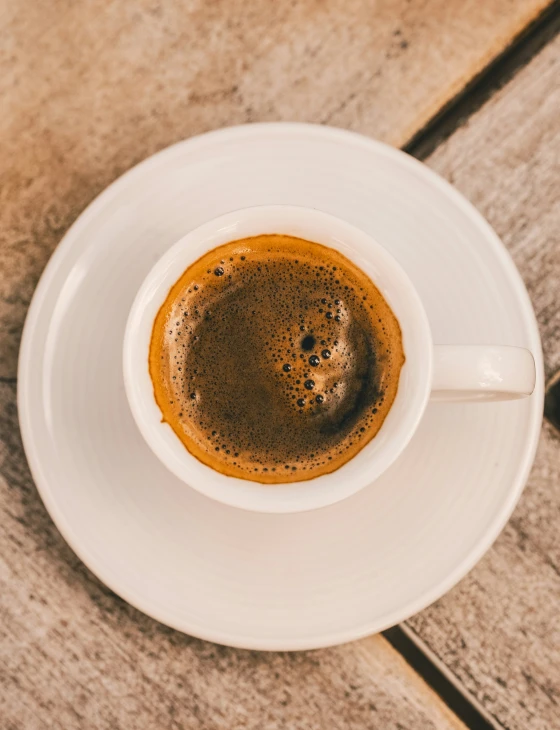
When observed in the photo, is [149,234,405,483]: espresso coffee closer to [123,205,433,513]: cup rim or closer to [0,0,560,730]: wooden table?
[123,205,433,513]: cup rim

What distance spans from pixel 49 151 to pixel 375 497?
2.58 feet

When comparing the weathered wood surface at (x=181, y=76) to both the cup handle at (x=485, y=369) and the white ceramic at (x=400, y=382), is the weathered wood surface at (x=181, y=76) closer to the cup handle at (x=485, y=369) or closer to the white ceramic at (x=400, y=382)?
the white ceramic at (x=400, y=382)

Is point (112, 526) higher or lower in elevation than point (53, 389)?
lower

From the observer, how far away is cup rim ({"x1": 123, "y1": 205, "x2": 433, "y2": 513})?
77cm

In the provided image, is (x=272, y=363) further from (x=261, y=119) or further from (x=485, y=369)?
(x=261, y=119)

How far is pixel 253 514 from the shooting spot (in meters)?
0.93

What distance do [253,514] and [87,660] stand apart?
41 centimetres

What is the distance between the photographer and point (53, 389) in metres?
0.91

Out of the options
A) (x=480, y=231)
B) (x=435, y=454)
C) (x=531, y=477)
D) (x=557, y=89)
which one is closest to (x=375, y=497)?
(x=435, y=454)

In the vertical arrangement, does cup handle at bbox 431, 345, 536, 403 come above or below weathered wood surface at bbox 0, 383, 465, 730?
above

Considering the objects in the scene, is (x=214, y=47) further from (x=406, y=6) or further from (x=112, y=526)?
(x=112, y=526)

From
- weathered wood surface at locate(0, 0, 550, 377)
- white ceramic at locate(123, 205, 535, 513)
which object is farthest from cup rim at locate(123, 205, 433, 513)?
weathered wood surface at locate(0, 0, 550, 377)

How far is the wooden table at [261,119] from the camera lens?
1.04 meters

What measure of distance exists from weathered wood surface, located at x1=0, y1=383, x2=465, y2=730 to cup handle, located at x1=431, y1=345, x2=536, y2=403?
2.02 ft
